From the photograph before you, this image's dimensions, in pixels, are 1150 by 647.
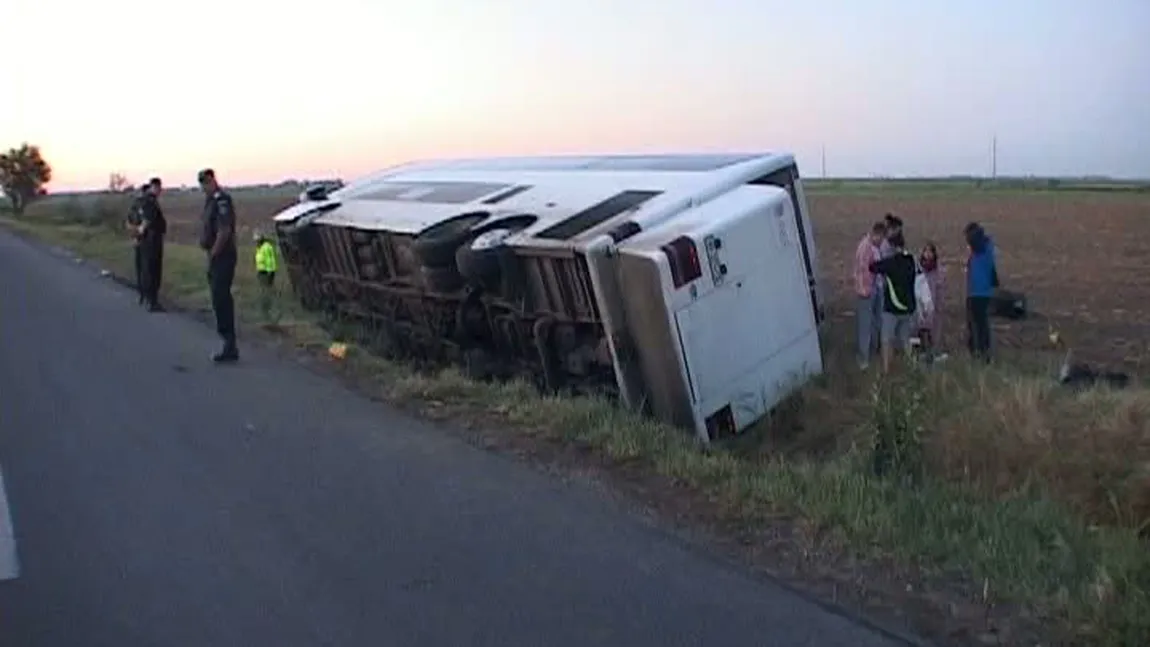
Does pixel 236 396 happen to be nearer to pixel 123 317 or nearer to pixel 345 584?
pixel 345 584

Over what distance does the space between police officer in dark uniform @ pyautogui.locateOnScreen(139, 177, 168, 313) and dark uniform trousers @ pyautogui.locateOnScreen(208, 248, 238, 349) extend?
6006mm

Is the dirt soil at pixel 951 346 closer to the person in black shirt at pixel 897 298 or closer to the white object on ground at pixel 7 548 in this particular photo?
the person in black shirt at pixel 897 298

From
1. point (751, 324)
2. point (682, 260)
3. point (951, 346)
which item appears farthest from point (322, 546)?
point (951, 346)

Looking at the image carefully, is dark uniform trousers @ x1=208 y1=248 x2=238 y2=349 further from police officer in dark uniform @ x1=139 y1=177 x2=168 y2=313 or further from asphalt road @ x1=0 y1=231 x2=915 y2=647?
police officer in dark uniform @ x1=139 y1=177 x2=168 y2=313

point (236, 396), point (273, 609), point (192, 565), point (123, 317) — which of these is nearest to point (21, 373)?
point (236, 396)

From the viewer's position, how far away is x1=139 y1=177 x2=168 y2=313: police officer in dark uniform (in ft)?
62.8

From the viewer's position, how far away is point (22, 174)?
114m

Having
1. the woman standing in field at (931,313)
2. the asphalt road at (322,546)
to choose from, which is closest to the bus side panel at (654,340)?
the asphalt road at (322,546)

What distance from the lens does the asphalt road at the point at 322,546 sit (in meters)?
5.23

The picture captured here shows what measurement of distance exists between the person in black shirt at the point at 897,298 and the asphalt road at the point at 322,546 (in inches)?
201

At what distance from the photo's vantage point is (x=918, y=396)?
29.9ft

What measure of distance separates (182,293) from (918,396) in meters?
15.5

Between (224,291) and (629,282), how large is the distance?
16.8ft

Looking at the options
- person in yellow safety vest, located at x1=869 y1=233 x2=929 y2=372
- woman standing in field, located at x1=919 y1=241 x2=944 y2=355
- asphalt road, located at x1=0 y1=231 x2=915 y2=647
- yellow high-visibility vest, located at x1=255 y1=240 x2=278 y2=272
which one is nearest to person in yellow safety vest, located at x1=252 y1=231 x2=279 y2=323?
yellow high-visibility vest, located at x1=255 y1=240 x2=278 y2=272
